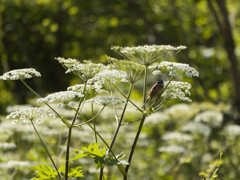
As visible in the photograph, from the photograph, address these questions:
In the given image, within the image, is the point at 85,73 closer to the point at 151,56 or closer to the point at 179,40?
the point at 151,56

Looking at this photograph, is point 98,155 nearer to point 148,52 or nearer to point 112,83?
point 112,83

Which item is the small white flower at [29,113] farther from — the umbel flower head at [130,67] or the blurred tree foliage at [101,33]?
the blurred tree foliage at [101,33]

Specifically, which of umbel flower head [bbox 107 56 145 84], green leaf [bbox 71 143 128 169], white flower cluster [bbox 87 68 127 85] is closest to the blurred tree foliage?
umbel flower head [bbox 107 56 145 84]

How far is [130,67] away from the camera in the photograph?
184 centimetres

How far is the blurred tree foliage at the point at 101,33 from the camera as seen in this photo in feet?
28.1

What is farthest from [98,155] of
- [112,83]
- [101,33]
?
[101,33]

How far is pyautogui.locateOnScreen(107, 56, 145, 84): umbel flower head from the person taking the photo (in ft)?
5.91

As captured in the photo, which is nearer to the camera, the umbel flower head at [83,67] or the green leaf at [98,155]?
the green leaf at [98,155]

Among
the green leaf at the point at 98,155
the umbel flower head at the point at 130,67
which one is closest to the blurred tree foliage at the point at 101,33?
the umbel flower head at the point at 130,67

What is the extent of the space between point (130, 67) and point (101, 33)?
8.16 m

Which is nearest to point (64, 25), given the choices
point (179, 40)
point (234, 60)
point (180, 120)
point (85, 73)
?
point (179, 40)

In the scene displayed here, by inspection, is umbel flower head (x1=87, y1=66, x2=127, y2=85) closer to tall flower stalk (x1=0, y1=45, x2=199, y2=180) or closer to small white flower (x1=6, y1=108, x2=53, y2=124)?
tall flower stalk (x1=0, y1=45, x2=199, y2=180)

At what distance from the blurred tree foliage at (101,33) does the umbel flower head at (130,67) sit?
6.41 meters

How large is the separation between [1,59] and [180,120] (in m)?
8.16
